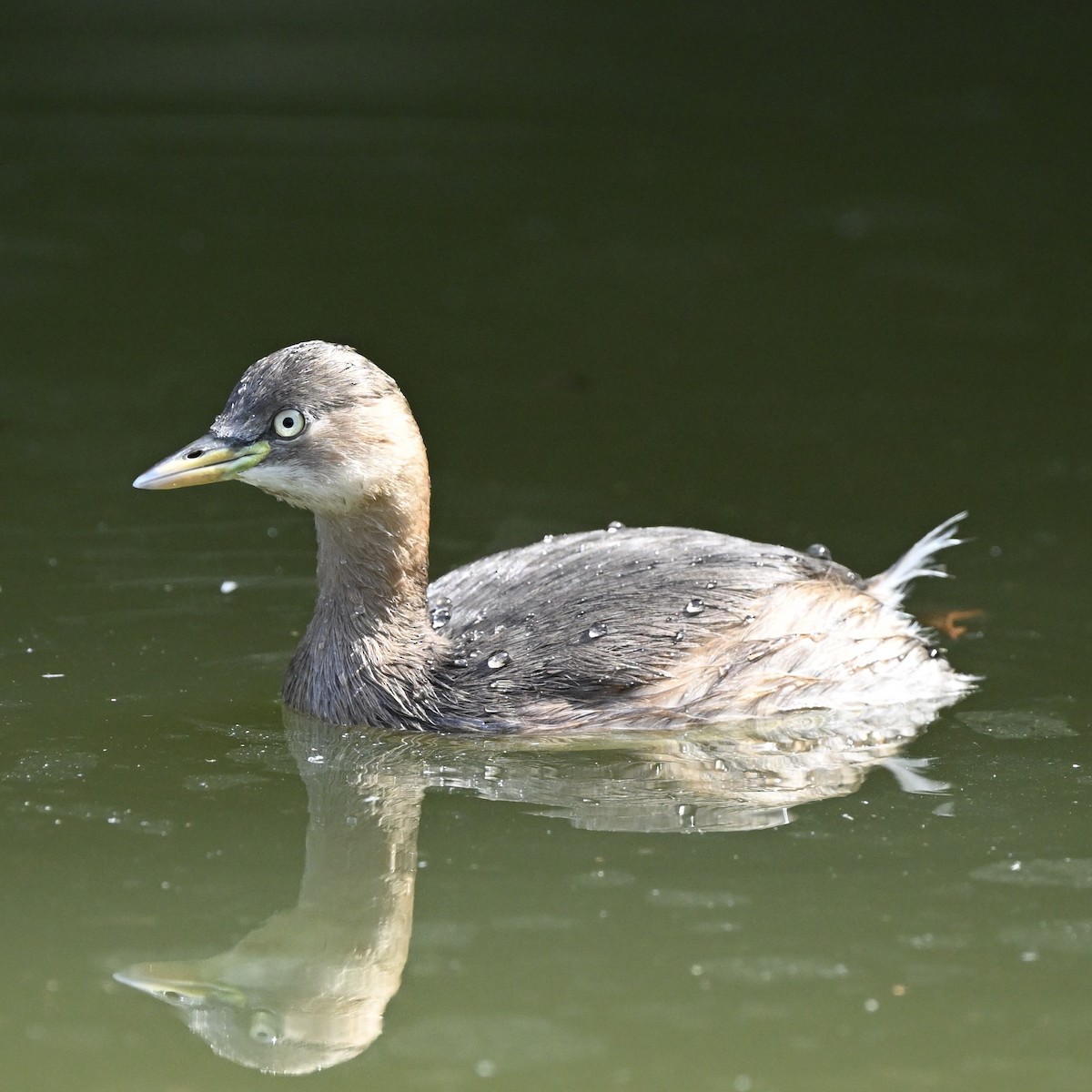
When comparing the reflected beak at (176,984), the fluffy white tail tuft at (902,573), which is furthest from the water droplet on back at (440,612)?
the reflected beak at (176,984)

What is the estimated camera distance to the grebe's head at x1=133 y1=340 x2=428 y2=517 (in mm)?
6004

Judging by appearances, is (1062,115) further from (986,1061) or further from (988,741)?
(986,1061)

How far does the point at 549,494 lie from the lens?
8.29m

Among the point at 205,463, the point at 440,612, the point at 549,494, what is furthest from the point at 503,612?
the point at 549,494

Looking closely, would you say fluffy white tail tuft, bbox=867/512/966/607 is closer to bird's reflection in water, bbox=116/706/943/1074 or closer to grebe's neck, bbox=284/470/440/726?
bird's reflection in water, bbox=116/706/943/1074

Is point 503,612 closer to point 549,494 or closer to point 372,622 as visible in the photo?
point 372,622

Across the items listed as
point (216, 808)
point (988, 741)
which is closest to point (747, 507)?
point (988, 741)

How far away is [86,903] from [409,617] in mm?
1699

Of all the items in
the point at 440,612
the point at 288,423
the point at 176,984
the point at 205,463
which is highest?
the point at 288,423

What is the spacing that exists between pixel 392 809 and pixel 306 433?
3.87 feet

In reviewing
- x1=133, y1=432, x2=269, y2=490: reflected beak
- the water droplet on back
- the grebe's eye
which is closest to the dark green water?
the water droplet on back

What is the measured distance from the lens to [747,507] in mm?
8141

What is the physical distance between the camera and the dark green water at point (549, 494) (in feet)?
14.9

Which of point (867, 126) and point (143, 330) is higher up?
point (867, 126)
